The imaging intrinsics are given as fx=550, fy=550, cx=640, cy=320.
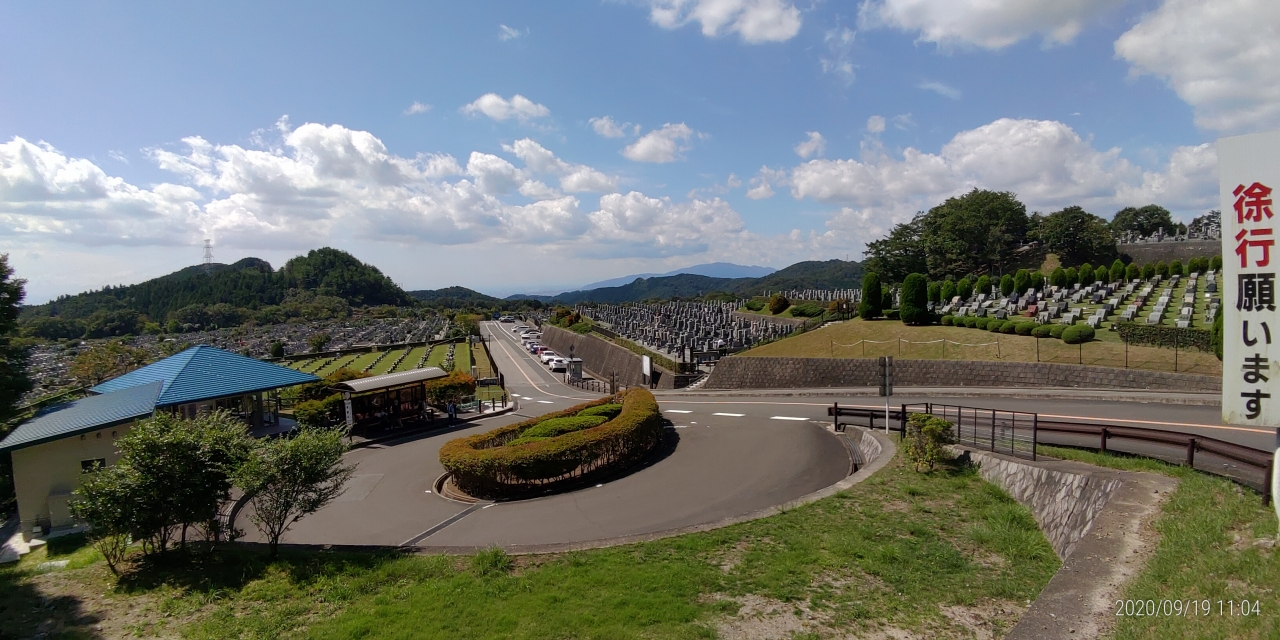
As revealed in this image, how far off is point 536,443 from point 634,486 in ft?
8.48

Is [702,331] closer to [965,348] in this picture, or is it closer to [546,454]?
[965,348]

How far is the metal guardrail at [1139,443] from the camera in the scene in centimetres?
737

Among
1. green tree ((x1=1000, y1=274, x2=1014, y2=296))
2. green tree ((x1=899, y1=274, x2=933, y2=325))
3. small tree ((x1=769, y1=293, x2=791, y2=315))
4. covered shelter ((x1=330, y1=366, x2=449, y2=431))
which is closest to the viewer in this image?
covered shelter ((x1=330, y1=366, x2=449, y2=431))

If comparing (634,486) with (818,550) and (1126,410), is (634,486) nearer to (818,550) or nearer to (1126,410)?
(818,550)

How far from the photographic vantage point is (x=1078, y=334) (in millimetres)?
20797

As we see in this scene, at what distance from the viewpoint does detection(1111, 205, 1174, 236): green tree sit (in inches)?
3310

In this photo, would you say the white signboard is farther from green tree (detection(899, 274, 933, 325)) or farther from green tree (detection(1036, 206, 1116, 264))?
green tree (detection(1036, 206, 1116, 264))

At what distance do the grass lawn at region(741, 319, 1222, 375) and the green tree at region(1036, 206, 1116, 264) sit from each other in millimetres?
43287

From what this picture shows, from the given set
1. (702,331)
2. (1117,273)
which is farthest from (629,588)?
(1117,273)

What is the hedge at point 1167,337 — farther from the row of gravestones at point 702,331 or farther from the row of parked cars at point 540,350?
the row of parked cars at point 540,350

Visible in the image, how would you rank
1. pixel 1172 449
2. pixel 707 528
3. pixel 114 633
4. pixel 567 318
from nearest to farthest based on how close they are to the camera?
pixel 114 633 < pixel 707 528 < pixel 1172 449 < pixel 567 318

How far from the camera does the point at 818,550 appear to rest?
7605mm

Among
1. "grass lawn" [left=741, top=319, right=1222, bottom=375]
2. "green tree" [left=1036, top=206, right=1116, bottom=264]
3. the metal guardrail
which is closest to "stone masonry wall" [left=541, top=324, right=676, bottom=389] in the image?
"grass lawn" [left=741, top=319, right=1222, bottom=375]

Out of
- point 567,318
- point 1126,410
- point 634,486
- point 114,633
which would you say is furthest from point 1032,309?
point 567,318
